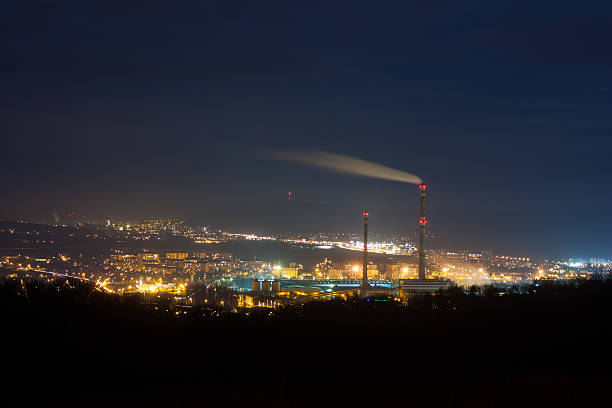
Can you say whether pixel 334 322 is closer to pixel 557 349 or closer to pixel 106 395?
pixel 557 349

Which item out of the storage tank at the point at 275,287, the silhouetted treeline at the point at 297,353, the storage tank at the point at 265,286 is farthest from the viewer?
the storage tank at the point at 265,286

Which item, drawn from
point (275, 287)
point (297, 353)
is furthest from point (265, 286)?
point (297, 353)

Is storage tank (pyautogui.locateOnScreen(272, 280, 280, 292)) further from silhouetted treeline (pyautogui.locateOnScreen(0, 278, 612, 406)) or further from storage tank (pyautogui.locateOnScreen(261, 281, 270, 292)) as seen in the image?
silhouetted treeline (pyautogui.locateOnScreen(0, 278, 612, 406))

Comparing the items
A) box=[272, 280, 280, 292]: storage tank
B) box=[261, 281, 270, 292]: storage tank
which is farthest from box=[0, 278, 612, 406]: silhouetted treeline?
box=[261, 281, 270, 292]: storage tank

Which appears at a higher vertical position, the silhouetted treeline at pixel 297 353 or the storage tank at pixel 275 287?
the silhouetted treeline at pixel 297 353

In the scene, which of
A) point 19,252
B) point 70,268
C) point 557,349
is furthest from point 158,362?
A: point 19,252

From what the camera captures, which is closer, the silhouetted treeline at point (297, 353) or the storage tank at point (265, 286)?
the silhouetted treeline at point (297, 353)

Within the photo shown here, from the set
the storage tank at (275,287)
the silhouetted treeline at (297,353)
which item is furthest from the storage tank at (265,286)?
the silhouetted treeline at (297,353)

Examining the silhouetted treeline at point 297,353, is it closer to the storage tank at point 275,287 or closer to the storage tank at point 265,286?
the storage tank at point 275,287

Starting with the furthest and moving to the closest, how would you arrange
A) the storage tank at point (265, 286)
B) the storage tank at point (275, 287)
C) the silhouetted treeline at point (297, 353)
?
1. the storage tank at point (265, 286)
2. the storage tank at point (275, 287)
3. the silhouetted treeline at point (297, 353)
